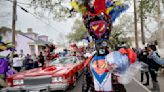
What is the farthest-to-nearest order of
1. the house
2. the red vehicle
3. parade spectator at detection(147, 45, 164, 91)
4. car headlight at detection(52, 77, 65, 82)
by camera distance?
the house < car headlight at detection(52, 77, 65, 82) < the red vehicle < parade spectator at detection(147, 45, 164, 91)

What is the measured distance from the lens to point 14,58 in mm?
19891

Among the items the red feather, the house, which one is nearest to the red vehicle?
the red feather

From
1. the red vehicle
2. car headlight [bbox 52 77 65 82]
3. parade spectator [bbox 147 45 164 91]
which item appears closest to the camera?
parade spectator [bbox 147 45 164 91]

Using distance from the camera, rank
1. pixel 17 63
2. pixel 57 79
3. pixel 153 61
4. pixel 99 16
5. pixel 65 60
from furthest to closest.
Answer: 1. pixel 17 63
2. pixel 65 60
3. pixel 57 79
4. pixel 153 61
5. pixel 99 16

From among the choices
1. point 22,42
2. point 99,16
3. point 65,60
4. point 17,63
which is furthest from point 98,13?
point 22,42

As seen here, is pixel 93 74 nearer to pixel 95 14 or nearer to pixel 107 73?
pixel 107 73

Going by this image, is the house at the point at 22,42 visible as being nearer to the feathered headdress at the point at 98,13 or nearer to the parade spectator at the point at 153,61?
the parade spectator at the point at 153,61

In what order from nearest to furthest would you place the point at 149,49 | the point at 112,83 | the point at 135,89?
the point at 112,83
the point at 149,49
the point at 135,89

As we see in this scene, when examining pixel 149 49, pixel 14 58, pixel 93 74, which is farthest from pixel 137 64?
pixel 14 58

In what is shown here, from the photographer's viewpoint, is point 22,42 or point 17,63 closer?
point 17,63

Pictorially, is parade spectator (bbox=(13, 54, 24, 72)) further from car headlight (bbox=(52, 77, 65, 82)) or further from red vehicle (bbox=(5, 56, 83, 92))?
car headlight (bbox=(52, 77, 65, 82))

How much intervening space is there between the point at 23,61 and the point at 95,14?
15.3 metres

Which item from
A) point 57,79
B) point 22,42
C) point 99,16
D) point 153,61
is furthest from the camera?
point 22,42

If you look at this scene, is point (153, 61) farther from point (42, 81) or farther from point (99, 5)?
point (99, 5)
